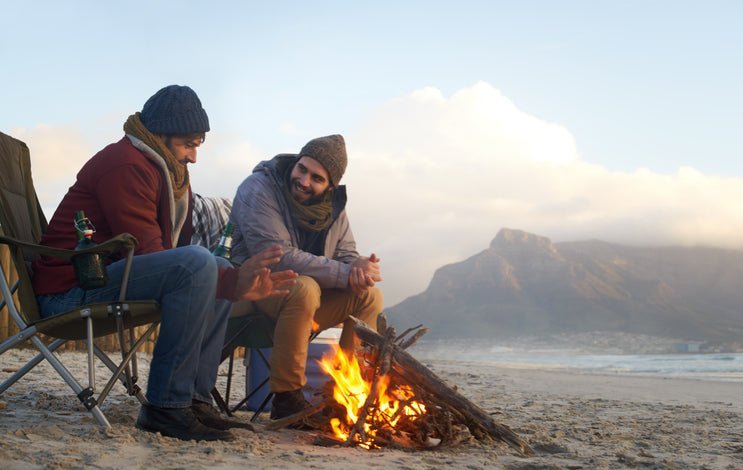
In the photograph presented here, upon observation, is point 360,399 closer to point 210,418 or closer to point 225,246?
point 210,418

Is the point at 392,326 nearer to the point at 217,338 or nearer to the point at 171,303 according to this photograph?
the point at 217,338

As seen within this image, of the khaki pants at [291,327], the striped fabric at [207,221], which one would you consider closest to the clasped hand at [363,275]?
the khaki pants at [291,327]

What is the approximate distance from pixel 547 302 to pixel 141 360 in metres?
108

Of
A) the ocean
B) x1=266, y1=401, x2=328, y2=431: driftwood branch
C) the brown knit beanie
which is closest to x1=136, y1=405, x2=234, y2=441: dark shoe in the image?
x1=266, y1=401, x2=328, y2=431: driftwood branch

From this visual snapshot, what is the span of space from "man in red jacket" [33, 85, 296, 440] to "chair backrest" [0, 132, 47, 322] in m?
0.35

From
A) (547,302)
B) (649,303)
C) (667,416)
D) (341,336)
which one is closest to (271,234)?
(341,336)

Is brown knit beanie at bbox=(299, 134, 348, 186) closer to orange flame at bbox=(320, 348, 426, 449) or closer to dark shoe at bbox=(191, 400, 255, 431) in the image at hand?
orange flame at bbox=(320, 348, 426, 449)

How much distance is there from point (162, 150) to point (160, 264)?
1.85 feet

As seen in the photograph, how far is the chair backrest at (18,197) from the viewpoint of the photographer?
123 inches

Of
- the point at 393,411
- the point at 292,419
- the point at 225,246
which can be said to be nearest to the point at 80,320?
the point at 225,246

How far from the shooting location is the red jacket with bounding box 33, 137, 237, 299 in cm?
267

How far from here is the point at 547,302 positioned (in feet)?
363

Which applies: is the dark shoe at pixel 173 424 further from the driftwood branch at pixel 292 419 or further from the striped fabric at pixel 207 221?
the striped fabric at pixel 207 221

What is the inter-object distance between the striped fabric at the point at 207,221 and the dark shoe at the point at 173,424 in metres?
2.05
